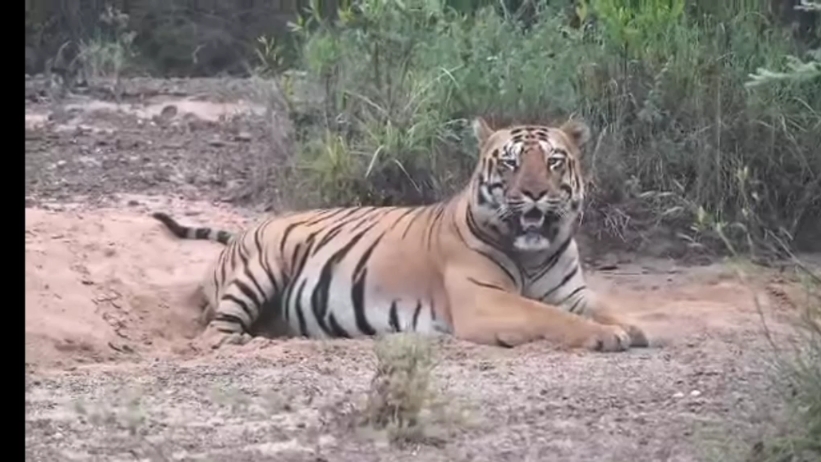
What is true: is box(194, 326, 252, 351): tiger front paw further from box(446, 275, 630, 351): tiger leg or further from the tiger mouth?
the tiger mouth

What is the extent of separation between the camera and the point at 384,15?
31.6ft

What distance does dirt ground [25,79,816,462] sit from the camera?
16.2 ft

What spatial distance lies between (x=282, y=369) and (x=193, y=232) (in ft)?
8.39

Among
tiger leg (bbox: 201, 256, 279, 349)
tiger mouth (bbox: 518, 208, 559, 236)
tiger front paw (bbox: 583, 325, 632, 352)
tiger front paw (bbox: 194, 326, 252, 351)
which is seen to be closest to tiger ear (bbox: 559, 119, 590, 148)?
tiger mouth (bbox: 518, 208, 559, 236)

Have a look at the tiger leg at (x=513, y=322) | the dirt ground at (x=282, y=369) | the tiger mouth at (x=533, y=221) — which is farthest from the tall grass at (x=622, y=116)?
the tiger leg at (x=513, y=322)

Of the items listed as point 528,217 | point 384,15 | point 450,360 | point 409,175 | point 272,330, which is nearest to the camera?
point 450,360

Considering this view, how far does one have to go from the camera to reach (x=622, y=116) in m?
8.89

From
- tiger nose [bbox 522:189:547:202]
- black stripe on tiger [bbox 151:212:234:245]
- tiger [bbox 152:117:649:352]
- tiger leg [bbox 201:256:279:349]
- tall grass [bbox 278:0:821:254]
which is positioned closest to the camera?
tiger [bbox 152:117:649:352]

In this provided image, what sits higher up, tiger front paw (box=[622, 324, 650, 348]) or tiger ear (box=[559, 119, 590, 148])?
tiger ear (box=[559, 119, 590, 148])

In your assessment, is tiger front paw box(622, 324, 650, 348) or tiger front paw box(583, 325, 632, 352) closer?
tiger front paw box(583, 325, 632, 352)

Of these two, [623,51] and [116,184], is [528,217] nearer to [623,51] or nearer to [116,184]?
[623,51]

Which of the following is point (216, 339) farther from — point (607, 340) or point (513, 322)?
point (607, 340)
